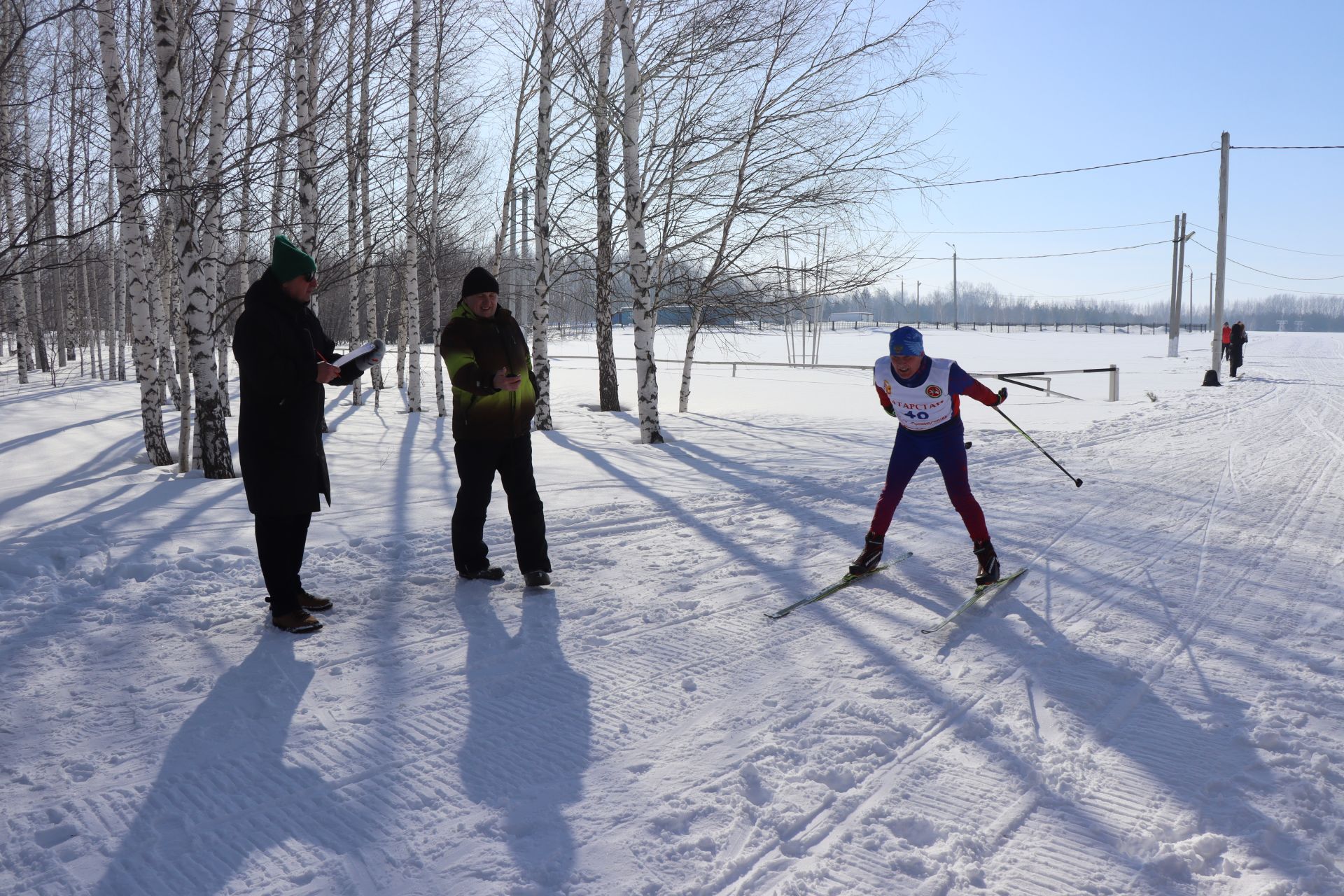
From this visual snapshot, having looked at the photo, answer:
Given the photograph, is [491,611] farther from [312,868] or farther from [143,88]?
[143,88]

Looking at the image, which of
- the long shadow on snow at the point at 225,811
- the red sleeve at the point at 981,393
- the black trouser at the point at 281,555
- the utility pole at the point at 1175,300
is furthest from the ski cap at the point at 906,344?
the utility pole at the point at 1175,300

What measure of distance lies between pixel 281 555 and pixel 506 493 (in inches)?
50.2

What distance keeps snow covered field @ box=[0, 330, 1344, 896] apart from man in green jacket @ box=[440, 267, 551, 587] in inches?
13.3

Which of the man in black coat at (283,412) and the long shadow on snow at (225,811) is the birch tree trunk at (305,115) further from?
the long shadow on snow at (225,811)

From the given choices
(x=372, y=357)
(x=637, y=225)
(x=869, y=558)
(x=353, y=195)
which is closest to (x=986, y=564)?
(x=869, y=558)

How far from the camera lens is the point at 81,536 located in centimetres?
589

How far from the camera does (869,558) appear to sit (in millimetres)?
5516

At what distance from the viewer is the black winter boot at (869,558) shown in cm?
548

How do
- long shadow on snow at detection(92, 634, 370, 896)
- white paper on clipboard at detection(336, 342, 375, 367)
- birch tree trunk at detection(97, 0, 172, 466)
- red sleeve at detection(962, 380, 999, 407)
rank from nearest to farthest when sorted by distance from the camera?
long shadow on snow at detection(92, 634, 370, 896) < white paper on clipboard at detection(336, 342, 375, 367) < red sleeve at detection(962, 380, 999, 407) < birch tree trunk at detection(97, 0, 172, 466)

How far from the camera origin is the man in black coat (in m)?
4.15

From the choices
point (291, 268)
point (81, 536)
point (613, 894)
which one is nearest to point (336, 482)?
point (81, 536)

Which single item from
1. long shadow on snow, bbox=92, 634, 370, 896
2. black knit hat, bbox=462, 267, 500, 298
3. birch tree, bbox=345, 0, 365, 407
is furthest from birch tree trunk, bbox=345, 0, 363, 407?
long shadow on snow, bbox=92, 634, 370, 896

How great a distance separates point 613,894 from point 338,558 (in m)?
3.90

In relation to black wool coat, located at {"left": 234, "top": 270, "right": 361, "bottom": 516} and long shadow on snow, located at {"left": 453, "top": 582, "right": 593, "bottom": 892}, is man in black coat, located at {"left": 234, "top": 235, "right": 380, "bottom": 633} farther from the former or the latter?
long shadow on snow, located at {"left": 453, "top": 582, "right": 593, "bottom": 892}
